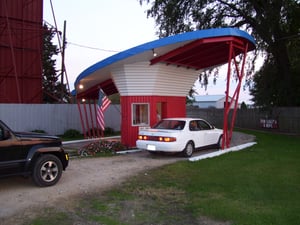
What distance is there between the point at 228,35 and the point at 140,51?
11.2ft

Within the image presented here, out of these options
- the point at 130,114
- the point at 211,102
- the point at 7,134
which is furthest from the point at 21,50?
the point at 211,102

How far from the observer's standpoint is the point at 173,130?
12086 mm

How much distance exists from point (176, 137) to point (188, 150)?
0.96 metres

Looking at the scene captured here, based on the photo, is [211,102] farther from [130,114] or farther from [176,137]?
[176,137]

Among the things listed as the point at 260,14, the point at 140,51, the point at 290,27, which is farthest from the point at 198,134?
the point at 290,27

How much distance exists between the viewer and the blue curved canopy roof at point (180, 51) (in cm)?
1272

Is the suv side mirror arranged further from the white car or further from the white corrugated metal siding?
the white corrugated metal siding

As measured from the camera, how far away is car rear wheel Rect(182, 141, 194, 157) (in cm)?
1214

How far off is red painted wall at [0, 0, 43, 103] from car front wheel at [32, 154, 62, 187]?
56.7ft

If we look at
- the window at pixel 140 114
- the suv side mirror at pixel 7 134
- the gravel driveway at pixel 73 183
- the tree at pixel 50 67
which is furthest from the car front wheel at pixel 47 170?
the tree at pixel 50 67

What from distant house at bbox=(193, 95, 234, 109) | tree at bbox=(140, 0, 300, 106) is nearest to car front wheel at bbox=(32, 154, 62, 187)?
tree at bbox=(140, 0, 300, 106)

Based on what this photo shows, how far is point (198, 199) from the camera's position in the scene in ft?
22.2

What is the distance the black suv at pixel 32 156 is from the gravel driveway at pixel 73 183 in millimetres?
327

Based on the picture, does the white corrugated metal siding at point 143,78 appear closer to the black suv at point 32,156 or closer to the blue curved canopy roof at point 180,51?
the blue curved canopy roof at point 180,51
